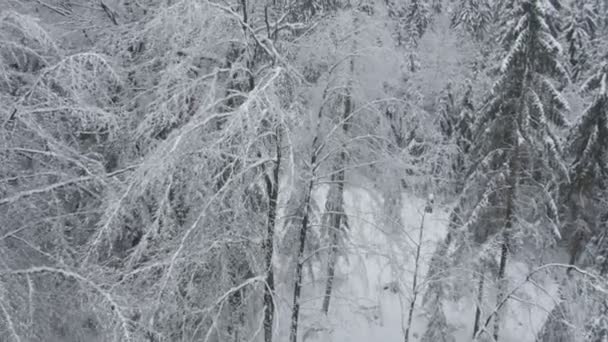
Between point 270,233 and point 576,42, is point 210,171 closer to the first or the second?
point 270,233

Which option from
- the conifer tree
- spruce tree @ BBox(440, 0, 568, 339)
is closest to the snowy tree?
the conifer tree

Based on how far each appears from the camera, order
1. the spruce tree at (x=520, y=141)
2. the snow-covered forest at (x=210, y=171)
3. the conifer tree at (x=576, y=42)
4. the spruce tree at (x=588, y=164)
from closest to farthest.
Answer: the snow-covered forest at (x=210, y=171), the spruce tree at (x=520, y=141), the spruce tree at (x=588, y=164), the conifer tree at (x=576, y=42)

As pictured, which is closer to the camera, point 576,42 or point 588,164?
point 588,164

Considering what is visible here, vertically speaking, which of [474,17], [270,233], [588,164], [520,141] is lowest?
[270,233]

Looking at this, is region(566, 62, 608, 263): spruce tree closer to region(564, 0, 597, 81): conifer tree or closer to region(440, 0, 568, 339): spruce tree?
region(440, 0, 568, 339): spruce tree

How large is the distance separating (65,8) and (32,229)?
16.3 ft

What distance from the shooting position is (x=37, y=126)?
6309 millimetres

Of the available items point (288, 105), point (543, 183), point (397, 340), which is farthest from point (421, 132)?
point (397, 340)

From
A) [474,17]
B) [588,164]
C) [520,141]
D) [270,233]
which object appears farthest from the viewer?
[474,17]

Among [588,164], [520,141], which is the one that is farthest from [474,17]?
[520,141]

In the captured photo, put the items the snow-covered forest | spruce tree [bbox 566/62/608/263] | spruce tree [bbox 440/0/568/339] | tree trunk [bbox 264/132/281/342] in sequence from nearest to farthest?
the snow-covered forest < tree trunk [bbox 264/132/281/342] < spruce tree [bbox 440/0/568/339] < spruce tree [bbox 566/62/608/263]

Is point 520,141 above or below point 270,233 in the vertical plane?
above

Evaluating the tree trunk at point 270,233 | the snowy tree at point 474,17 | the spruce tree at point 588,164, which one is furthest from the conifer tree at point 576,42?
the tree trunk at point 270,233

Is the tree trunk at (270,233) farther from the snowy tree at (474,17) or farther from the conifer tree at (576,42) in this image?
the conifer tree at (576,42)
